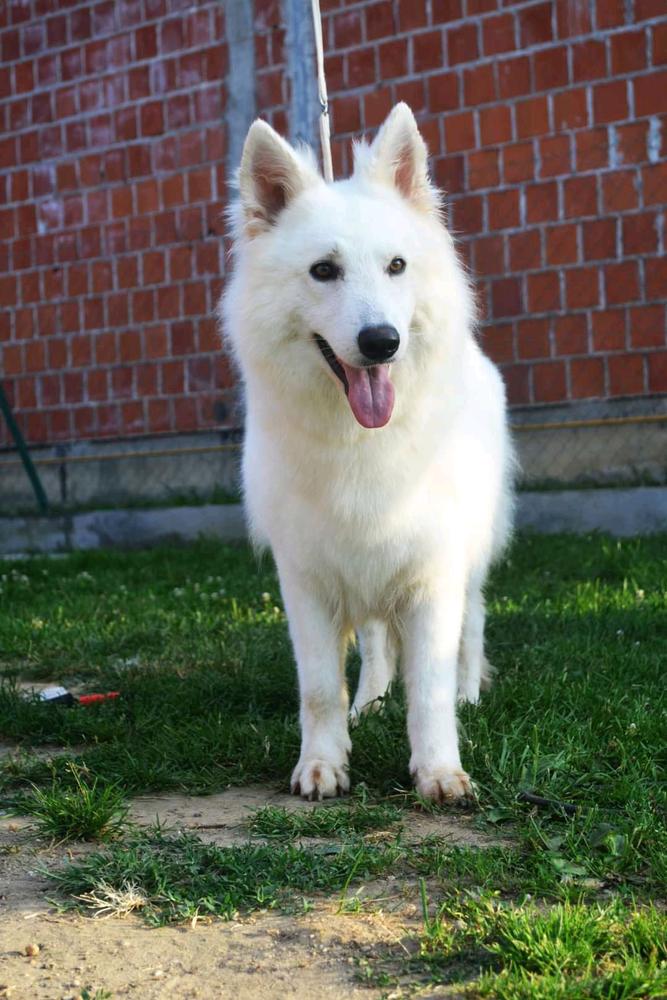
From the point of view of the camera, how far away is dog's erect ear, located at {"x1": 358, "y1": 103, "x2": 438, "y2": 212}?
3.53 m

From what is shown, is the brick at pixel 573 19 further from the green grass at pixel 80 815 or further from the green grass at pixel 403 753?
the green grass at pixel 80 815

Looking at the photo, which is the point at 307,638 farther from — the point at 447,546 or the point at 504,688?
the point at 504,688

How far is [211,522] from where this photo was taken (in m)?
8.79

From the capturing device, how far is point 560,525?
301 inches

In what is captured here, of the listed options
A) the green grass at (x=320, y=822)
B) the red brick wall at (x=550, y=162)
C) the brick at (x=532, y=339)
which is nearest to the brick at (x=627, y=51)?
the red brick wall at (x=550, y=162)

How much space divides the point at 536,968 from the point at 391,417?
1.64 meters

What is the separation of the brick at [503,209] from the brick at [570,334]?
0.78 meters

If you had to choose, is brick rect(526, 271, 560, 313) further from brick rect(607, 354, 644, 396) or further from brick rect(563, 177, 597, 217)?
brick rect(607, 354, 644, 396)

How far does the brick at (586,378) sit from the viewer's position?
25.7 feet

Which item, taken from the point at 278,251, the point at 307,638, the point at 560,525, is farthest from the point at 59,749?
the point at 560,525

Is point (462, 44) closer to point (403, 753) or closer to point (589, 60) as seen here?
point (589, 60)

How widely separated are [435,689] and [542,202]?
5.51 metres

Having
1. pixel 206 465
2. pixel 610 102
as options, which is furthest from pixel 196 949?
pixel 206 465

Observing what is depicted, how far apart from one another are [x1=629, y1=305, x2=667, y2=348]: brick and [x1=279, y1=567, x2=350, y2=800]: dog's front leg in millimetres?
4844
